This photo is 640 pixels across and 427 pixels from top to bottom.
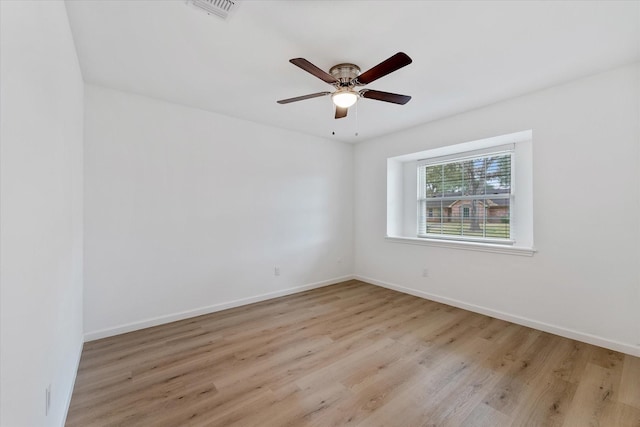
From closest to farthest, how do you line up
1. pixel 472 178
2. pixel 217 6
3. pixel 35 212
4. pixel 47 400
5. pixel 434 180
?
pixel 35 212
pixel 47 400
pixel 217 6
pixel 472 178
pixel 434 180

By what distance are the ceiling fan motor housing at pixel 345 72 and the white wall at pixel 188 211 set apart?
1.78 m

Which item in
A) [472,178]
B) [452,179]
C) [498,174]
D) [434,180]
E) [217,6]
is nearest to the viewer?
[217,6]

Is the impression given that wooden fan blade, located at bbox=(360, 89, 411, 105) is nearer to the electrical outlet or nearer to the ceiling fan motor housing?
the ceiling fan motor housing

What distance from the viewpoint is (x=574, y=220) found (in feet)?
8.84

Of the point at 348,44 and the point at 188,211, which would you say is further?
the point at 188,211

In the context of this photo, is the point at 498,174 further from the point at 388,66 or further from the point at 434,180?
the point at 388,66

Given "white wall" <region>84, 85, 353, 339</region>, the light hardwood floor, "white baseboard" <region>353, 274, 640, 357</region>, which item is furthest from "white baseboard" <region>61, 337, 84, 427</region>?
"white baseboard" <region>353, 274, 640, 357</region>

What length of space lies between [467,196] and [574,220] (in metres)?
1.34

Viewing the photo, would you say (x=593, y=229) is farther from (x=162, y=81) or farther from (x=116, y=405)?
(x=162, y=81)

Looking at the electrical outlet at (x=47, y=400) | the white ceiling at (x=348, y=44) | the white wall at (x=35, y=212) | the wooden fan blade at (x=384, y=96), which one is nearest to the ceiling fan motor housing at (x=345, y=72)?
the white ceiling at (x=348, y=44)

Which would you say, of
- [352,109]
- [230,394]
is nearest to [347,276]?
[352,109]

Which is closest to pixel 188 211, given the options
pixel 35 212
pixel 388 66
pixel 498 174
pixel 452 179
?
pixel 35 212

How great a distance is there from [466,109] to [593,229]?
5.95ft

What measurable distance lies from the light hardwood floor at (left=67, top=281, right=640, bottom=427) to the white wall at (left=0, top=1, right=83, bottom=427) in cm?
51
